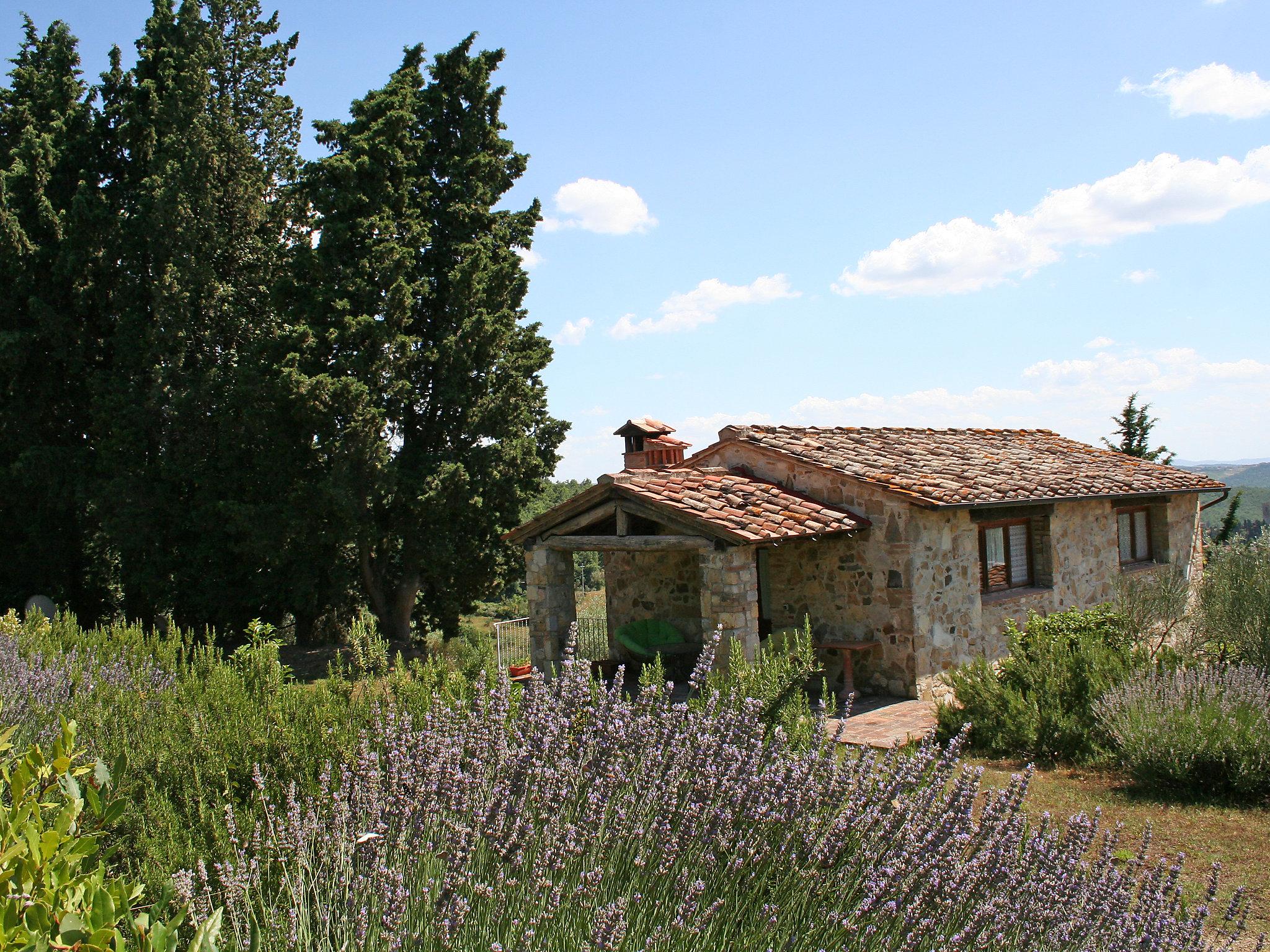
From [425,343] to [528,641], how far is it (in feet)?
18.4

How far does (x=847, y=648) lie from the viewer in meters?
10.2

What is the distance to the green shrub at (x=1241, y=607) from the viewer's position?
329 inches

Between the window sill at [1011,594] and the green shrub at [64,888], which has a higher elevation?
the green shrub at [64,888]

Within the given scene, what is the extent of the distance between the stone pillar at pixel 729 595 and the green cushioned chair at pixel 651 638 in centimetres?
213

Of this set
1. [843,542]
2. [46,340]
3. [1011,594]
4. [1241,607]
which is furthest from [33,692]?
[46,340]

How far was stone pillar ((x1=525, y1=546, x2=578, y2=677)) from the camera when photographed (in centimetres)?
1119

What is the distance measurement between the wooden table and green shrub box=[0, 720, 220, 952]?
8.84 meters

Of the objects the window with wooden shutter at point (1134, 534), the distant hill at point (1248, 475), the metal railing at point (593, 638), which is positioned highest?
the distant hill at point (1248, 475)

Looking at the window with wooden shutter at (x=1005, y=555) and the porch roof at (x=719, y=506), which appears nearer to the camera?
the porch roof at (x=719, y=506)

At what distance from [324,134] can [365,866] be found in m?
15.6

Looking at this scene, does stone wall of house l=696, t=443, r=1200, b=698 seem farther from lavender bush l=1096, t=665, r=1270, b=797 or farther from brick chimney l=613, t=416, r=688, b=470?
lavender bush l=1096, t=665, r=1270, b=797

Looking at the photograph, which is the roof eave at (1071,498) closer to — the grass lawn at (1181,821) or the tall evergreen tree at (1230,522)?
the grass lawn at (1181,821)

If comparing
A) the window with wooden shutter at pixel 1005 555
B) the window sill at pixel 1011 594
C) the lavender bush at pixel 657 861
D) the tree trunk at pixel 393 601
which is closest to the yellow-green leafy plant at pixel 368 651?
the lavender bush at pixel 657 861

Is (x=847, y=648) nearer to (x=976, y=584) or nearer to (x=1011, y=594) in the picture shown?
(x=976, y=584)
